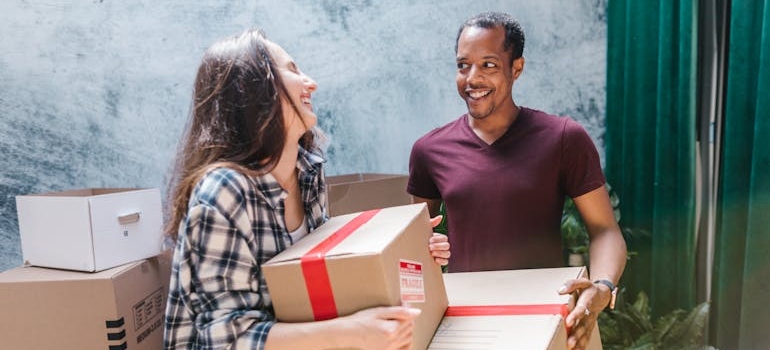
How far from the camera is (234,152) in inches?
42.3

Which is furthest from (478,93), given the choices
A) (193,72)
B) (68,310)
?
(193,72)

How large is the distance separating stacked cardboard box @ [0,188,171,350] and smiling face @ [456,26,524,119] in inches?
39.6

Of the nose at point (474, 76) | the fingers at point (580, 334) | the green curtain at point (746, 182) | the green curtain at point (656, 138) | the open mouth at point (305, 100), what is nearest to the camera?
the fingers at point (580, 334)

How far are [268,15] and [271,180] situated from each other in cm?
181

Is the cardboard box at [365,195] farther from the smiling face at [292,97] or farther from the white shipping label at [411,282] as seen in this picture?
the white shipping label at [411,282]

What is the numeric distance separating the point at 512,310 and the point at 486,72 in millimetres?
734

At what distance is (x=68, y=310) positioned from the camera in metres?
1.46

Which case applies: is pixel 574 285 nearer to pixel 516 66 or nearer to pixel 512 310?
pixel 512 310

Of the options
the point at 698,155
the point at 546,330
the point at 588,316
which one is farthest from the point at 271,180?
the point at 698,155

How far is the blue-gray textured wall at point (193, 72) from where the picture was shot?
246 cm

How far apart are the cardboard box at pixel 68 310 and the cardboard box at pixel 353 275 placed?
0.77 m

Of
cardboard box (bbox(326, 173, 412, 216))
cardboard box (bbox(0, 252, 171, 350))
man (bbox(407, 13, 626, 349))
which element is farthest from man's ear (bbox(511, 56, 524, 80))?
cardboard box (bbox(0, 252, 171, 350))

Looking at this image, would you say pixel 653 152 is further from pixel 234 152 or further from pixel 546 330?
pixel 234 152

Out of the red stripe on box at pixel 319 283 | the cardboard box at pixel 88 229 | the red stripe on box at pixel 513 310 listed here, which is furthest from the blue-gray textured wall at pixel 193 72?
the red stripe on box at pixel 319 283
